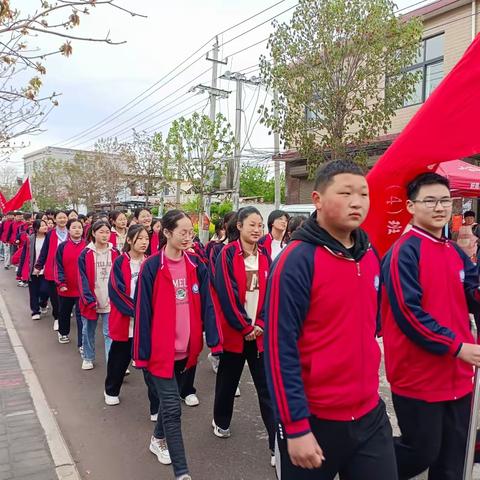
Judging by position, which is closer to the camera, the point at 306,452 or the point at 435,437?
the point at 306,452

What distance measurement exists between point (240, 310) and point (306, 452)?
2.08 metres

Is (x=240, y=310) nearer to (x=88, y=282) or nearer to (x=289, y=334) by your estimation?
(x=289, y=334)

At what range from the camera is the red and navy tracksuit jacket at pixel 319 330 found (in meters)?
1.99

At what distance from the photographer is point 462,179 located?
7.78 metres

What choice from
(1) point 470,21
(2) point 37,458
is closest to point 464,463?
→ (2) point 37,458

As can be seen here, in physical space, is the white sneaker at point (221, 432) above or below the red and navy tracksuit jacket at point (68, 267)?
below

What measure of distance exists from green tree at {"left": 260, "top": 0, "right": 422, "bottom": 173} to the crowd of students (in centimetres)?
712

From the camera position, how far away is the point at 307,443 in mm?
1900

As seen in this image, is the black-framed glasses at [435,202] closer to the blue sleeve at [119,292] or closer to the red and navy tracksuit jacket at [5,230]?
the blue sleeve at [119,292]

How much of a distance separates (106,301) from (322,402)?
4162 millimetres

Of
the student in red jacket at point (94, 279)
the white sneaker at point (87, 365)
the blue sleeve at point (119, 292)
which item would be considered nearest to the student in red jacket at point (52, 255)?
the white sneaker at point (87, 365)

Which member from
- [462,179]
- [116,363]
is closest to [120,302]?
[116,363]

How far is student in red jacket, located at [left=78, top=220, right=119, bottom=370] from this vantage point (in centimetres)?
564

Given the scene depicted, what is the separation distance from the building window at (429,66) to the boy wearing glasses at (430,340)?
13619 mm
